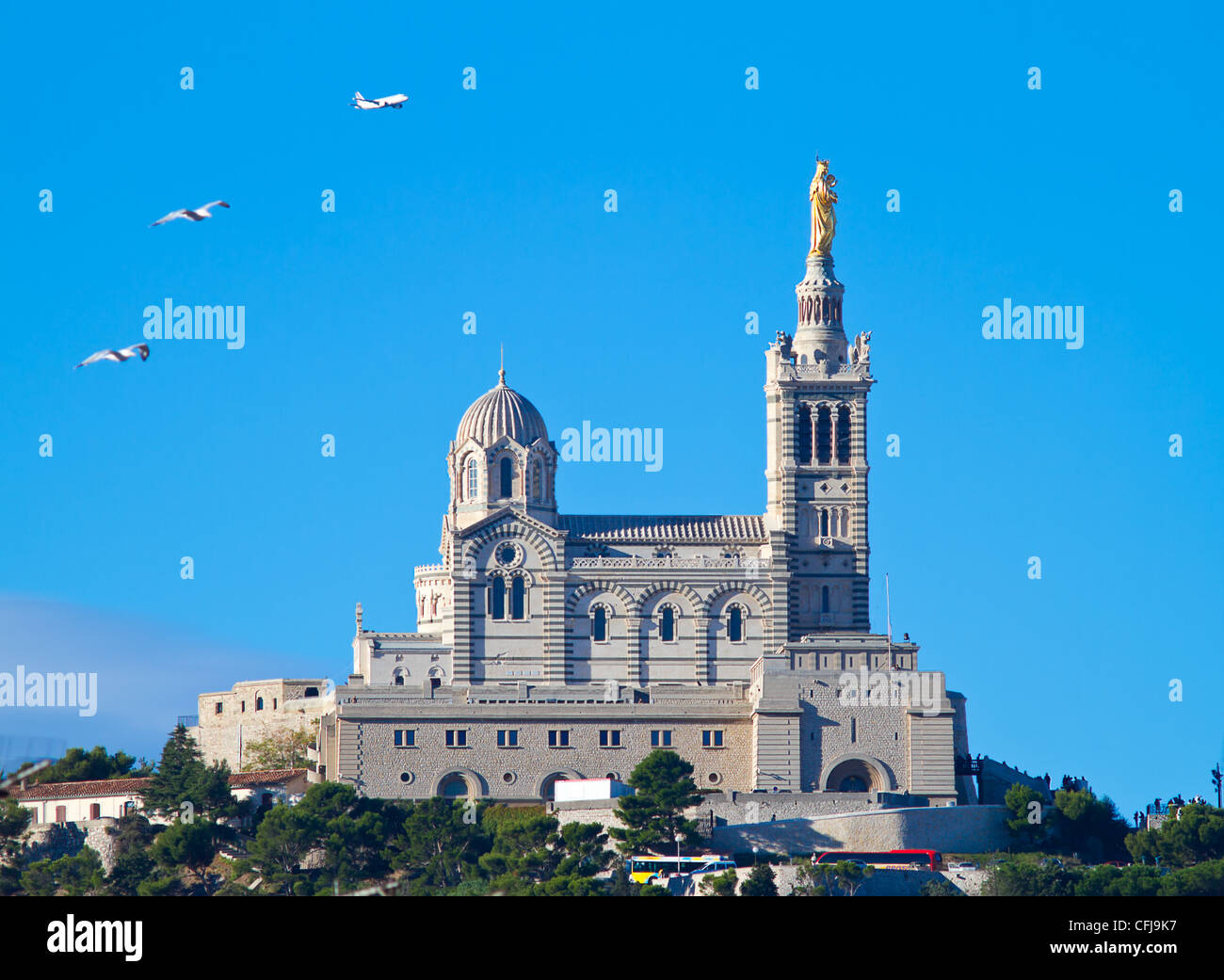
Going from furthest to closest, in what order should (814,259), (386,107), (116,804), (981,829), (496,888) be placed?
(814,259)
(116,804)
(981,829)
(496,888)
(386,107)

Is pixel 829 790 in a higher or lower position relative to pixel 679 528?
lower

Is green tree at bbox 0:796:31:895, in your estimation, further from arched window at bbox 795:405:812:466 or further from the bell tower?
arched window at bbox 795:405:812:466

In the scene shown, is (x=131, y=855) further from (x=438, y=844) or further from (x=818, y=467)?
(x=818, y=467)

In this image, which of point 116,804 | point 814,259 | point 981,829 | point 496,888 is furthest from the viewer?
point 814,259

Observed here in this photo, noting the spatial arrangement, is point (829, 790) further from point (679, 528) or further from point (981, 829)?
point (679, 528)

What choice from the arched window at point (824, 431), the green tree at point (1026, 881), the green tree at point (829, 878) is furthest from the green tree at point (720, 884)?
the arched window at point (824, 431)

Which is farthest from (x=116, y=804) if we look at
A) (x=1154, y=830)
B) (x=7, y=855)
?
(x=1154, y=830)
